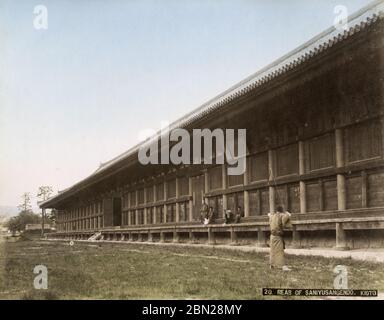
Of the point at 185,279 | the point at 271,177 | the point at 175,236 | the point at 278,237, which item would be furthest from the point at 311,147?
the point at 175,236

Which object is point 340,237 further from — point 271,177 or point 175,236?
point 175,236

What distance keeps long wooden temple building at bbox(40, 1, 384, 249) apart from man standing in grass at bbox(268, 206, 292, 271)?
6.30 feet

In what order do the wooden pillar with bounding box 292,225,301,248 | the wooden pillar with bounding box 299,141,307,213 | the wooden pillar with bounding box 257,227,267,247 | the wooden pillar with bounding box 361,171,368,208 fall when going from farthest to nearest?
the wooden pillar with bounding box 257,227,267,247 → the wooden pillar with bounding box 299,141,307,213 → the wooden pillar with bounding box 292,225,301,248 → the wooden pillar with bounding box 361,171,368,208

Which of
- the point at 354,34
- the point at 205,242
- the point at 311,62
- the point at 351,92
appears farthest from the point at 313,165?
the point at 205,242

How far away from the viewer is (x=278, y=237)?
9.91 m

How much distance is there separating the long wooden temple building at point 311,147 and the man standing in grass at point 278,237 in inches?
75.6

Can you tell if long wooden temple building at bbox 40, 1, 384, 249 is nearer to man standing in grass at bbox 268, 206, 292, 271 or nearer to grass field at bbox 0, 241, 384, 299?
grass field at bbox 0, 241, 384, 299

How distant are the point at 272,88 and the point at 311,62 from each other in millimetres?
1795

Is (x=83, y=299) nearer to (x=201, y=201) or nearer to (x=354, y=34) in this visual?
(x=354, y=34)

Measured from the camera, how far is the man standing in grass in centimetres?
974

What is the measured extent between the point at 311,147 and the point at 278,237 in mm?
3931
